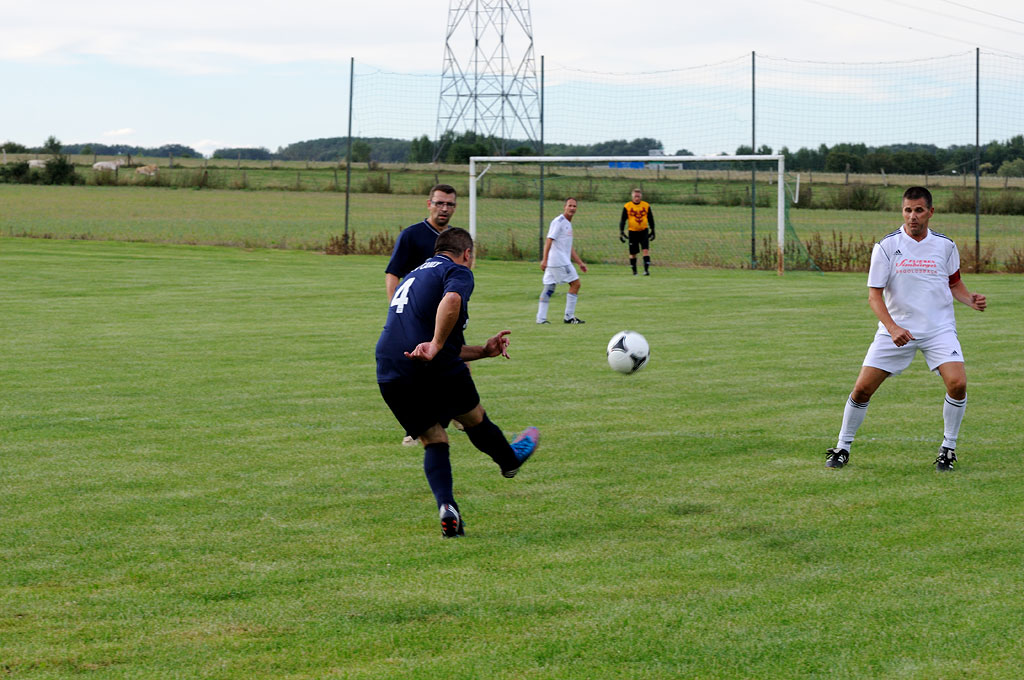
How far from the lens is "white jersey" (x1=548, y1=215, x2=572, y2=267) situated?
1817 centimetres

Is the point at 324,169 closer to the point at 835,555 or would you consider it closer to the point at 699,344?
the point at 699,344

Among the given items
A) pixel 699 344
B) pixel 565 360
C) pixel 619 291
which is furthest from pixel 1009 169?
pixel 565 360

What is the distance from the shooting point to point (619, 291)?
22594 millimetres

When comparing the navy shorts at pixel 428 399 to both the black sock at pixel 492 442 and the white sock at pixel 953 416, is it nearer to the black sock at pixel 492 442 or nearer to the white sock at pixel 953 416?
the black sock at pixel 492 442

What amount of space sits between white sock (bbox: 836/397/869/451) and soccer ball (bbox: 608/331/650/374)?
2.80 meters

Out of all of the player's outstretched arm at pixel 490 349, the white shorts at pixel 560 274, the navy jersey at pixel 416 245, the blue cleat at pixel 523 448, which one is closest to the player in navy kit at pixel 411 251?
the navy jersey at pixel 416 245

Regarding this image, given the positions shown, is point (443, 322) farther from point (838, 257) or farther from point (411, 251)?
point (838, 257)

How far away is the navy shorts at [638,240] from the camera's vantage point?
87.9 ft

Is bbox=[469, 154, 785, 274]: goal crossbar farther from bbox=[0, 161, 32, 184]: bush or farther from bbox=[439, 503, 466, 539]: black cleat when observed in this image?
bbox=[0, 161, 32, 184]: bush

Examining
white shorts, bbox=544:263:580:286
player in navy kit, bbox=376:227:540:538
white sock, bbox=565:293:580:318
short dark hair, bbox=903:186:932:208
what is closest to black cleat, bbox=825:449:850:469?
short dark hair, bbox=903:186:932:208

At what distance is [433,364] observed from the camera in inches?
258

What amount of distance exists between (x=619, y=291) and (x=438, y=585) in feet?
56.7

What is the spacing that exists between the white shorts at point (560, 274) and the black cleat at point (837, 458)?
9968 mm

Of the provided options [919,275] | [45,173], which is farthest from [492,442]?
[45,173]
